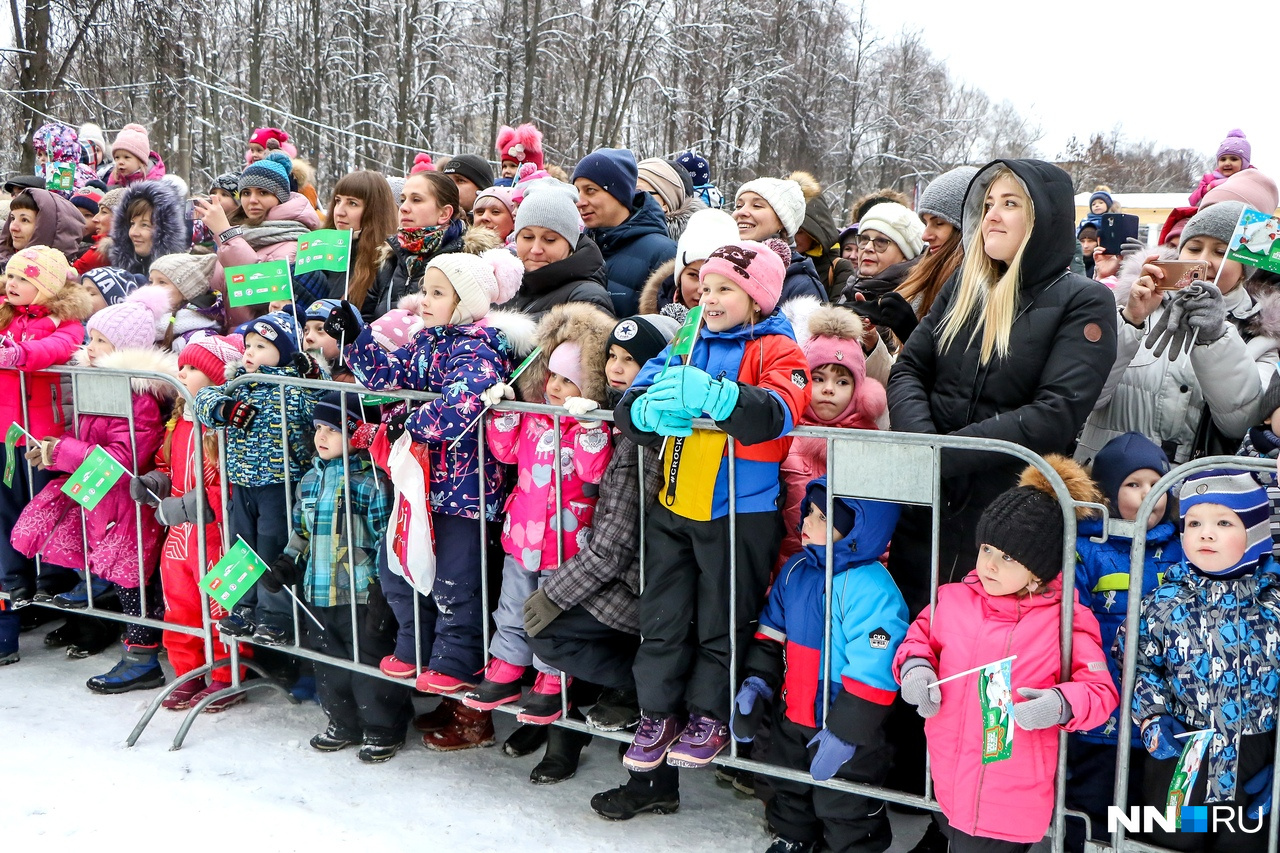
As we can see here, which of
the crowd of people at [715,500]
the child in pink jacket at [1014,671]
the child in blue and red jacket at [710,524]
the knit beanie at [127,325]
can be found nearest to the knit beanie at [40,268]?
the crowd of people at [715,500]

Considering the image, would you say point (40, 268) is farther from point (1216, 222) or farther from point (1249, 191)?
point (1249, 191)

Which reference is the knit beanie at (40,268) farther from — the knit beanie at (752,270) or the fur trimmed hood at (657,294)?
the knit beanie at (752,270)

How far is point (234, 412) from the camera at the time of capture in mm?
4309

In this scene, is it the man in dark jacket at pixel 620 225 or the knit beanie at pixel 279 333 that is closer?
Answer: the knit beanie at pixel 279 333

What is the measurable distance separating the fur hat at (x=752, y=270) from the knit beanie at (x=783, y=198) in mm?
1252

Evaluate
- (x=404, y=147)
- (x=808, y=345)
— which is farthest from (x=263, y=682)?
(x=404, y=147)

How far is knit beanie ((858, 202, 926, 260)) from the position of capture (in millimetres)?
4848

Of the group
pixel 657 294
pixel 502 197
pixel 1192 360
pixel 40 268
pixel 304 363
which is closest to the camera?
pixel 1192 360

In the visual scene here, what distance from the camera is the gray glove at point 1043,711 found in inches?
108

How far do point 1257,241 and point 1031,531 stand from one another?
154 centimetres

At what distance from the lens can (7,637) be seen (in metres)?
5.23

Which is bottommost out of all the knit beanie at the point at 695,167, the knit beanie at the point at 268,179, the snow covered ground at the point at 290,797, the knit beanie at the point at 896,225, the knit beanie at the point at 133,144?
the snow covered ground at the point at 290,797

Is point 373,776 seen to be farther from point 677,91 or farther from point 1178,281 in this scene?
point 677,91

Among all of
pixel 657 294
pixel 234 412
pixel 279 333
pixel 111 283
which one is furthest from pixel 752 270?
pixel 111 283
